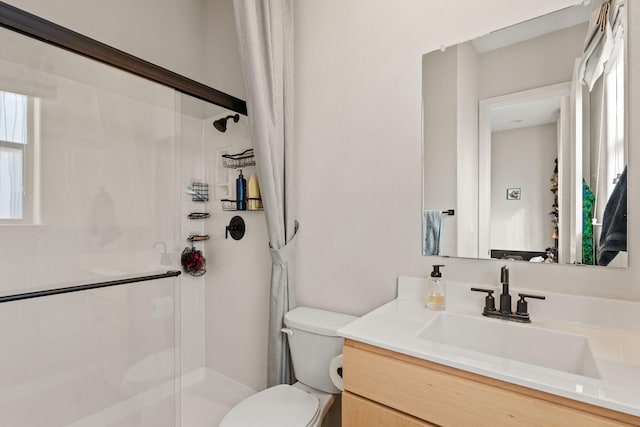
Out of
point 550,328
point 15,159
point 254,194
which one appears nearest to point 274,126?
point 254,194

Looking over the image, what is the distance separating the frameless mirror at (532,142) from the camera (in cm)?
98

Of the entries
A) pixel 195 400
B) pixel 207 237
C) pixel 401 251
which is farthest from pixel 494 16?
pixel 195 400

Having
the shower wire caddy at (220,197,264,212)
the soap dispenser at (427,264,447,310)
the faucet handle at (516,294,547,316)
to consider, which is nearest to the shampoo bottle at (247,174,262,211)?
the shower wire caddy at (220,197,264,212)

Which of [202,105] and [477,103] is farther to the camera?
[202,105]

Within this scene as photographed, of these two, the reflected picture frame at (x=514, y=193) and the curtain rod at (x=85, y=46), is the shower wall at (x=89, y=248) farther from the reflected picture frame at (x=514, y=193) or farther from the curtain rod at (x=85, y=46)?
the reflected picture frame at (x=514, y=193)

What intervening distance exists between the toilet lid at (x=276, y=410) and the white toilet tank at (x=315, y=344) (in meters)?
0.08

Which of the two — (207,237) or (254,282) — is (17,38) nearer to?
(207,237)

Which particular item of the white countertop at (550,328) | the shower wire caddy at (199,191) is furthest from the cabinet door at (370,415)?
the shower wire caddy at (199,191)

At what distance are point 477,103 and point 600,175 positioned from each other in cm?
49

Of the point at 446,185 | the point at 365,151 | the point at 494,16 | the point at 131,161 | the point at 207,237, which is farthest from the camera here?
the point at 207,237

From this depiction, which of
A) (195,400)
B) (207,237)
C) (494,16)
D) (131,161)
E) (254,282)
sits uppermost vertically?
(494,16)

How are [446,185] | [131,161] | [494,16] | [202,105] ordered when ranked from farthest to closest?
[202,105], [131,161], [446,185], [494,16]

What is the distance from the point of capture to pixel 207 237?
2.17 metres

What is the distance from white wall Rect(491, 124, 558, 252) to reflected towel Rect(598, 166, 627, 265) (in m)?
0.14
